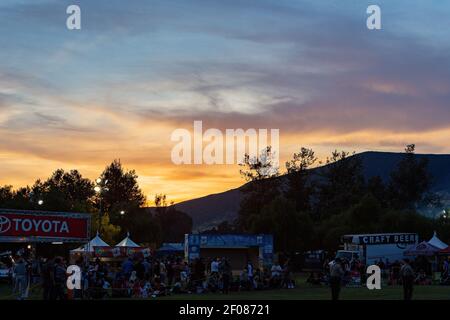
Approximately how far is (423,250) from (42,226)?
30079 mm

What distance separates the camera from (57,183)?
144625 millimetres

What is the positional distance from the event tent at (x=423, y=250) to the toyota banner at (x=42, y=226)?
91.5ft

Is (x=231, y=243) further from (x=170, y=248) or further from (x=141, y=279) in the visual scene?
(x=170, y=248)

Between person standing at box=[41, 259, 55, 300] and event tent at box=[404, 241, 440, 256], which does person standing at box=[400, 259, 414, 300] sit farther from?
event tent at box=[404, 241, 440, 256]

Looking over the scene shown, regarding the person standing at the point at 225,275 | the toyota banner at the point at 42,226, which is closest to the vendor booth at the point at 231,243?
the person standing at the point at 225,275

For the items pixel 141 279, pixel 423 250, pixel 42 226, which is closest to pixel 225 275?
pixel 141 279

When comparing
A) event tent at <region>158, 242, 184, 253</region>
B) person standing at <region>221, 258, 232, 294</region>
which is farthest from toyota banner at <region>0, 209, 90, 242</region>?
event tent at <region>158, 242, 184, 253</region>

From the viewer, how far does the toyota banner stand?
28609mm

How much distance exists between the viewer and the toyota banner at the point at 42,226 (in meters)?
28.6

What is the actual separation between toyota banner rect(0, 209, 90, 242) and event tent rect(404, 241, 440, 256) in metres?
27.9

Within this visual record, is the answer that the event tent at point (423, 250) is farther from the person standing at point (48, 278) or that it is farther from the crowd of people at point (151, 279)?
the person standing at point (48, 278)

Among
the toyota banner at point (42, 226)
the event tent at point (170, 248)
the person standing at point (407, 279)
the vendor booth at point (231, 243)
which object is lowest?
the event tent at point (170, 248)

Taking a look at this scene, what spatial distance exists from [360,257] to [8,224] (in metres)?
29.8

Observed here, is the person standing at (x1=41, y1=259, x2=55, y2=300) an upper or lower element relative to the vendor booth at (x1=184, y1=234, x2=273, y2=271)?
lower
